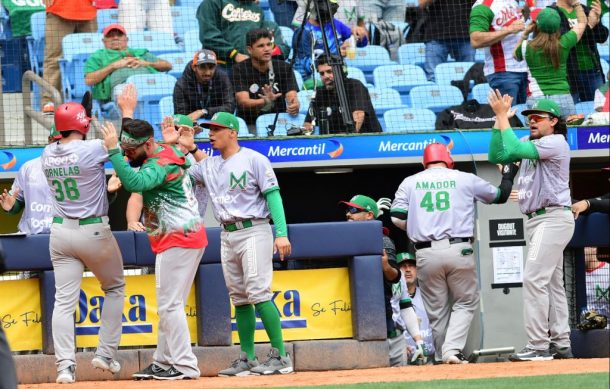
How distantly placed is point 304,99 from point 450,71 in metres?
1.76

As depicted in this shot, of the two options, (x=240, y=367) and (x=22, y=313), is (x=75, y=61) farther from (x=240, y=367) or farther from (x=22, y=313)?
(x=240, y=367)

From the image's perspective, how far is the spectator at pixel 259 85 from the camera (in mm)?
10969

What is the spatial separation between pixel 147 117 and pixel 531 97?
379cm

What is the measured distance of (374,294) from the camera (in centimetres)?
825

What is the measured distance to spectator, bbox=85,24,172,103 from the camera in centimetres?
1108

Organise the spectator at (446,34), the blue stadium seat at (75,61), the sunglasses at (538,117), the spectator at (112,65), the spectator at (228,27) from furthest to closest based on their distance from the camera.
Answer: the spectator at (446,34), the spectator at (228,27), the blue stadium seat at (75,61), the spectator at (112,65), the sunglasses at (538,117)

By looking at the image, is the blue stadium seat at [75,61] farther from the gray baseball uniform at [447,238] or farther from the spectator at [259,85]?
the gray baseball uniform at [447,238]

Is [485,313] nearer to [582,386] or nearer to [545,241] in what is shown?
[545,241]

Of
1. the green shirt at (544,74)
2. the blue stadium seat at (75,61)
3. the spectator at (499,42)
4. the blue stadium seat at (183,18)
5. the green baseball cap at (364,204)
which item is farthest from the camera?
the blue stadium seat at (183,18)

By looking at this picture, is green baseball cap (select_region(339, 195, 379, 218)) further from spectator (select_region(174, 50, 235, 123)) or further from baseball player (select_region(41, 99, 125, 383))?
baseball player (select_region(41, 99, 125, 383))

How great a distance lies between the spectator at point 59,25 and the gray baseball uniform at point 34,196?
269cm

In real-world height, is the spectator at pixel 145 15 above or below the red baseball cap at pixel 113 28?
above

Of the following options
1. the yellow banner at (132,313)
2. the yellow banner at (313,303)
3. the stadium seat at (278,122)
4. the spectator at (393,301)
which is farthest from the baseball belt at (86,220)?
the stadium seat at (278,122)

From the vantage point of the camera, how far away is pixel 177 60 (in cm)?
1167
